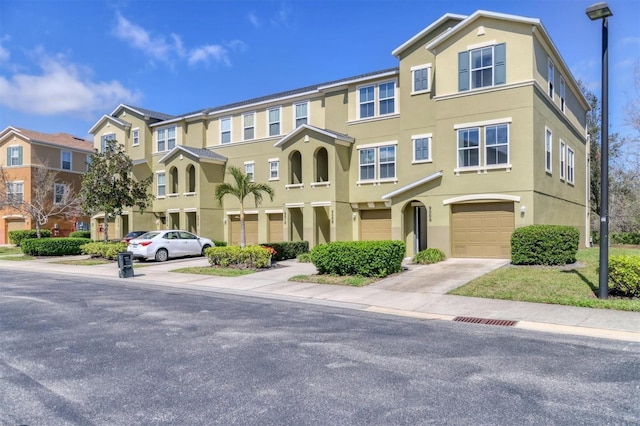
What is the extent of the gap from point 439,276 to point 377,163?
10.6 metres

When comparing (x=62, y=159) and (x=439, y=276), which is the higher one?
(x=62, y=159)

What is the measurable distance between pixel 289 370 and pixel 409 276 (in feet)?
32.1

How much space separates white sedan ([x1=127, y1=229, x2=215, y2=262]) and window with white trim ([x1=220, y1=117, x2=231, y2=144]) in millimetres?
9091

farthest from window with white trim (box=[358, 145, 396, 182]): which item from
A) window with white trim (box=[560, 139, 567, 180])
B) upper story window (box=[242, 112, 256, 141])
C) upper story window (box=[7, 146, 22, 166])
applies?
upper story window (box=[7, 146, 22, 166])

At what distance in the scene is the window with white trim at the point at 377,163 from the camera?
23625mm

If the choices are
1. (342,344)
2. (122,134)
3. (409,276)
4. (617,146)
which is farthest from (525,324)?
(617,146)

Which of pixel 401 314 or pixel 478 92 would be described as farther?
pixel 478 92

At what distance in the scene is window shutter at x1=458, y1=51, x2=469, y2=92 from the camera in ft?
63.0

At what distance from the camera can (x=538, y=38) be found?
18.4 m

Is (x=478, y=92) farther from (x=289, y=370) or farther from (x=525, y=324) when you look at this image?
(x=289, y=370)

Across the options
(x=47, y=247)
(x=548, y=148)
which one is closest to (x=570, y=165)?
(x=548, y=148)

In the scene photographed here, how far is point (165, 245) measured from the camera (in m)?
22.3

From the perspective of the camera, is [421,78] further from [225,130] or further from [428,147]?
[225,130]

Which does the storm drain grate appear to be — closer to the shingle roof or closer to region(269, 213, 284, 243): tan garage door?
region(269, 213, 284, 243): tan garage door
